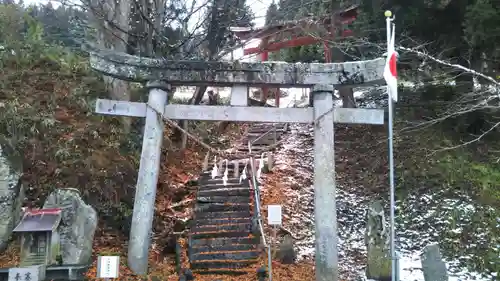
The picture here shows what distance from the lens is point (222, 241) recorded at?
30.2 feet

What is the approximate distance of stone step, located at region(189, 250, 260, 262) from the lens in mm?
8750

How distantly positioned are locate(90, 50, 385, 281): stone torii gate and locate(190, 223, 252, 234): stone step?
208cm

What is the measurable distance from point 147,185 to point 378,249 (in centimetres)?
451

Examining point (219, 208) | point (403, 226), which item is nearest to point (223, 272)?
point (219, 208)

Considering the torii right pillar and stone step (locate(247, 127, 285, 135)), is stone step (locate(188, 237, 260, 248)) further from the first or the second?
stone step (locate(247, 127, 285, 135))

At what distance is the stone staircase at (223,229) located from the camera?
866 centimetres

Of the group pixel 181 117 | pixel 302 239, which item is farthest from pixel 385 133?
pixel 181 117

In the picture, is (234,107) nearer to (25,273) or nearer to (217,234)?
(217,234)

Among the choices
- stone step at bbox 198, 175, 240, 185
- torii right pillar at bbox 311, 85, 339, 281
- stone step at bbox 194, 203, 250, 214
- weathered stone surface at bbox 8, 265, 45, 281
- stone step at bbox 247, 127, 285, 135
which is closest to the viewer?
weathered stone surface at bbox 8, 265, 45, 281

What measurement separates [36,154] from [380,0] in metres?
10.5

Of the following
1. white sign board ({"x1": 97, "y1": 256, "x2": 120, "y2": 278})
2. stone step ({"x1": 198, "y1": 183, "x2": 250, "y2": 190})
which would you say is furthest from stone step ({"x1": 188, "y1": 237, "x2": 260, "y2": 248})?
white sign board ({"x1": 97, "y1": 256, "x2": 120, "y2": 278})

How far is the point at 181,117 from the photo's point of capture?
790cm

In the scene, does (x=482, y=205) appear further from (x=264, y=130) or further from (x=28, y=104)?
(x=28, y=104)

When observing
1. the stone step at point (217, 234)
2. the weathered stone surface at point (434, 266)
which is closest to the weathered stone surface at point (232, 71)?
the weathered stone surface at point (434, 266)
